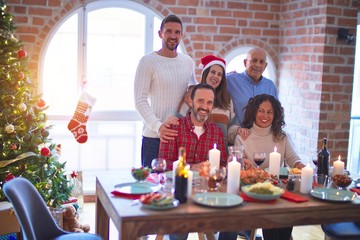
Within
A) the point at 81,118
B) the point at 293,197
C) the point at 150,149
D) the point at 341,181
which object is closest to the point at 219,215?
the point at 293,197

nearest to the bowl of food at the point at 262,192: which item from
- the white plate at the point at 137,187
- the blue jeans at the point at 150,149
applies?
the white plate at the point at 137,187

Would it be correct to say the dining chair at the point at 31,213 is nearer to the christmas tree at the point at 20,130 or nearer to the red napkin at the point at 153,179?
the red napkin at the point at 153,179

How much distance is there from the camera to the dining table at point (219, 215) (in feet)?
6.52

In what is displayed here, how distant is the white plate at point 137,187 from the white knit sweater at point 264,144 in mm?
866

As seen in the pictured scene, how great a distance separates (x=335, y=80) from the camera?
4309 mm

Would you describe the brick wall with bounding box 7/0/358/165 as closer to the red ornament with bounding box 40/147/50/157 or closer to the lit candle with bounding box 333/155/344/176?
the red ornament with bounding box 40/147/50/157

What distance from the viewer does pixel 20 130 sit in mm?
3584

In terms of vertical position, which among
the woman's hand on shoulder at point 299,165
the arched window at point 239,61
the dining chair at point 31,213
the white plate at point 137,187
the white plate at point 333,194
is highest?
the arched window at point 239,61

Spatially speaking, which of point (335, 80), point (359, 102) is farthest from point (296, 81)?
point (359, 102)

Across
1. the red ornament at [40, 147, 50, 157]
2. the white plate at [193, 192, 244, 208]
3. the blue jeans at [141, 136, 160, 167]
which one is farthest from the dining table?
the red ornament at [40, 147, 50, 157]

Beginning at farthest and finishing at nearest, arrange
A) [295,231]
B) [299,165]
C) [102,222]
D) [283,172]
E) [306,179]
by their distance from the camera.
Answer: [295,231] < [299,165] < [283,172] < [102,222] < [306,179]

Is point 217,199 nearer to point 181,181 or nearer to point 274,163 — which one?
point 181,181

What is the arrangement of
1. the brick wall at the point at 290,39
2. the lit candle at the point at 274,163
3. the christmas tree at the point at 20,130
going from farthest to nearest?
the brick wall at the point at 290,39 → the christmas tree at the point at 20,130 → the lit candle at the point at 274,163

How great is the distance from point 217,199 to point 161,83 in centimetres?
127
